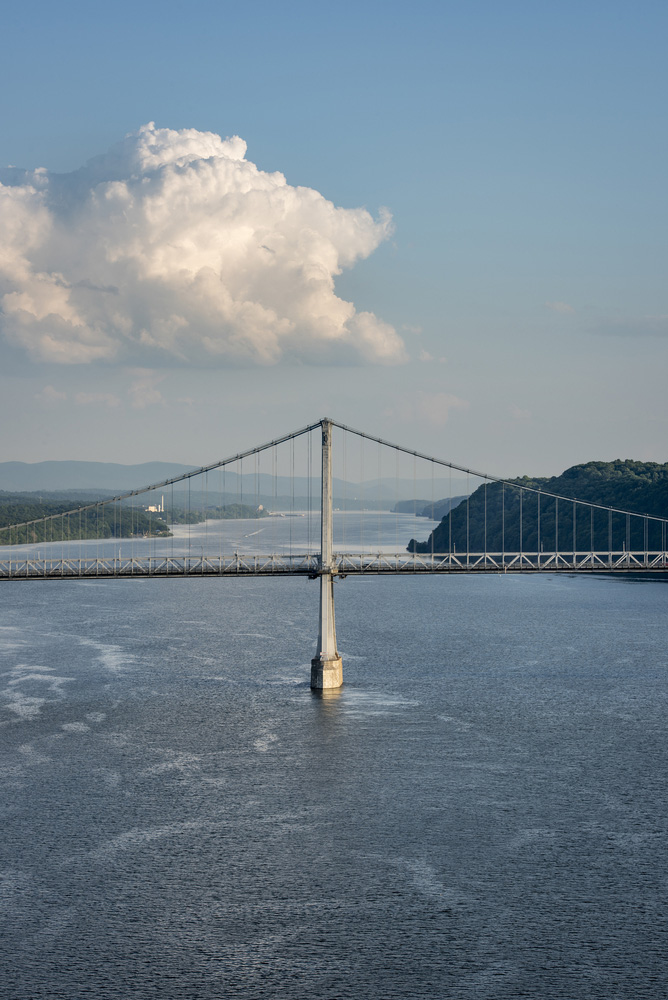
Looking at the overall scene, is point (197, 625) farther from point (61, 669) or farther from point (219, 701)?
Answer: point (219, 701)

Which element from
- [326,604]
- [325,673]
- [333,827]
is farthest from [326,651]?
[333,827]

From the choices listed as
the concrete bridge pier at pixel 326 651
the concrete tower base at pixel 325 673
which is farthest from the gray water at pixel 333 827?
the concrete bridge pier at pixel 326 651

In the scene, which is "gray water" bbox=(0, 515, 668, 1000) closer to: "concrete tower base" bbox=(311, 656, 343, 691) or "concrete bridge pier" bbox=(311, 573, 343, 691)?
"concrete tower base" bbox=(311, 656, 343, 691)

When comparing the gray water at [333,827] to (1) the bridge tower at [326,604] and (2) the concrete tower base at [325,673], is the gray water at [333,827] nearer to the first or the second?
(2) the concrete tower base at [325,673]

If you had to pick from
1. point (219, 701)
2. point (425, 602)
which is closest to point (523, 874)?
point (219, 701)

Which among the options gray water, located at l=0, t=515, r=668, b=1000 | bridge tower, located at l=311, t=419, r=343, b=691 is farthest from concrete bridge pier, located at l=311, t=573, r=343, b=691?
gray water, located at l=0, t=515, r=668, b=1000

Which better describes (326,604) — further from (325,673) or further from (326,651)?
(325,673)

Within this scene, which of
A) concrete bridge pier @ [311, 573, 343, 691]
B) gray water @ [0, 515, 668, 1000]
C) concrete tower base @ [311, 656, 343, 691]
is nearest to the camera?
gray water @ [0, 515, 668, 1000]
